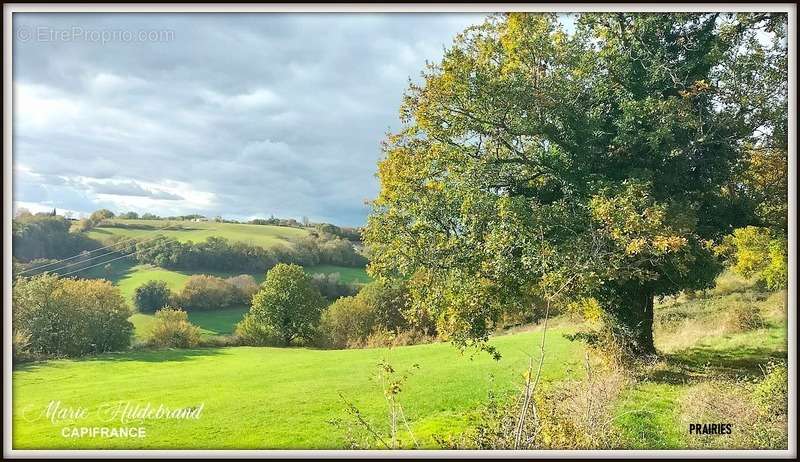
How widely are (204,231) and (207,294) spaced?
5453 mm

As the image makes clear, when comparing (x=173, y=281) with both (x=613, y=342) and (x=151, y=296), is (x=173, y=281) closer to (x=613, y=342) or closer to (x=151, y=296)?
(x=151, y=296)

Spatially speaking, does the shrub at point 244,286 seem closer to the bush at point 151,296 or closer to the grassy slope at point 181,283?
the grassy slope at point 181,283

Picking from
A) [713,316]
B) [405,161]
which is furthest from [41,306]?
[713,316]

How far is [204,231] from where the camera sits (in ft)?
57.6

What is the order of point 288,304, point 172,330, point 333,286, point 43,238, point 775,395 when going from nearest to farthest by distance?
point 775,395, point 43,238, point 172,330, point 333,286, point 288,304

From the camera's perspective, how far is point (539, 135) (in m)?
12.0

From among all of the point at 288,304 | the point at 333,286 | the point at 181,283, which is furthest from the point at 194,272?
the point at 333,286

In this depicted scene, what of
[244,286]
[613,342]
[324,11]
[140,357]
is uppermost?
[324,11]

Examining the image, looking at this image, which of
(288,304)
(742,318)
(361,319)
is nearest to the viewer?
(742,318)

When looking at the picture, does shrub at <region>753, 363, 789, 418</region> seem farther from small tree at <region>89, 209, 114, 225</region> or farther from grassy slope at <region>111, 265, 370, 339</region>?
small tree at <region>89, 209, 114, 225</region>

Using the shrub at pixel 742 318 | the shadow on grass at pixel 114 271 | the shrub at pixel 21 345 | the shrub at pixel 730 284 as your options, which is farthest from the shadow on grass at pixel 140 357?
the shrub at pixel 730 284

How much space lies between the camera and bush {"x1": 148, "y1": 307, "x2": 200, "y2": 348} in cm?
1864

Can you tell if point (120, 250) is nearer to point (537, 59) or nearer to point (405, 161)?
point (405, 161)

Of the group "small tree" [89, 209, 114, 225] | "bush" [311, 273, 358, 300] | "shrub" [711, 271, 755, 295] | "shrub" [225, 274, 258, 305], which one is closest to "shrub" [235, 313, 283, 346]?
"shrub" [225, 274, 258, 305]
